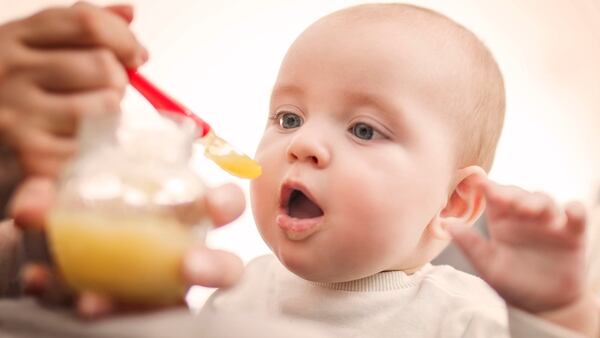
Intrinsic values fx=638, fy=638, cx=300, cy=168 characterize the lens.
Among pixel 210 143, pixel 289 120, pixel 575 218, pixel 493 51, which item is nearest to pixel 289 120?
pixel 289 120

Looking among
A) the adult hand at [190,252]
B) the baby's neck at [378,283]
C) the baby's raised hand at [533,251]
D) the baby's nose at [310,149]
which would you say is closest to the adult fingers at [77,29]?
the adult hand at [190,252]

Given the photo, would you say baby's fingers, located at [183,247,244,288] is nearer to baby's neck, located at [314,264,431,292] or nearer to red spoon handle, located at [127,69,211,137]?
red spoon handle, located at [127,69,211,137]

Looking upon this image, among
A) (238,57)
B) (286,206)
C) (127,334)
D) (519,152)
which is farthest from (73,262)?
(519,152)

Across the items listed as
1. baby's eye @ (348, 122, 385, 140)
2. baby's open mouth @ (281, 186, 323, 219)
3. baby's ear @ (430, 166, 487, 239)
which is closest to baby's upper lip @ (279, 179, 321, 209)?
baby's open mouth @ (281, 186, 323, 219)

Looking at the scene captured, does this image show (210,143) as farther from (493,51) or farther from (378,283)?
(493,51)

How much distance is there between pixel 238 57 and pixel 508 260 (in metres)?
2.03

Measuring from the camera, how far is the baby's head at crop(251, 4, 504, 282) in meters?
0.87

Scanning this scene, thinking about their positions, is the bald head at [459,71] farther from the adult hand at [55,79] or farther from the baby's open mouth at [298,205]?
the adult hand at [55,79]

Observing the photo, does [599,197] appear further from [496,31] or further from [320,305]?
[320,305]

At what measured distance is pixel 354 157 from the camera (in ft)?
2.92

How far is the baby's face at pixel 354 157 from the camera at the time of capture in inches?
34.2

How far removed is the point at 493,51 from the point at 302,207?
1964 millimetres

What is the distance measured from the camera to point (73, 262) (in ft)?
1.59

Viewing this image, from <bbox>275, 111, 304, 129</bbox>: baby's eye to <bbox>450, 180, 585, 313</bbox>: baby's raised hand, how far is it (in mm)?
328
